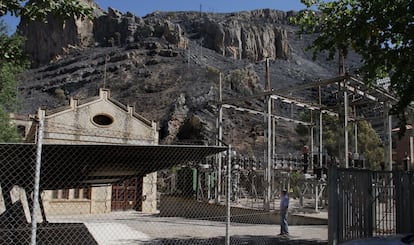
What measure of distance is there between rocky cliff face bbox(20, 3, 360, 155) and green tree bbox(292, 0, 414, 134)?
3895 cm

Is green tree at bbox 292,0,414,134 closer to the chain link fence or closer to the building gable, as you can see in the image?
the chain link fence

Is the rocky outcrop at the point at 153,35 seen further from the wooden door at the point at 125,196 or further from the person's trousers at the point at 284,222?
the person's trousers at the point at 284,222

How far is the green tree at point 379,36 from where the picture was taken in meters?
9.83

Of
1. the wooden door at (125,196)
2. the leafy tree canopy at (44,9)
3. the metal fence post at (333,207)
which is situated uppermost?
the leafy tree canopy at (44,9)

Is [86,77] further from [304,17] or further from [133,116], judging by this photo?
[304,17]

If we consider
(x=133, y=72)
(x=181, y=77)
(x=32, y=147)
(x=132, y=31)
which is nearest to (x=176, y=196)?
(x=32, y=147)

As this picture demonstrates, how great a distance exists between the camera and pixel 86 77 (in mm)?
94812

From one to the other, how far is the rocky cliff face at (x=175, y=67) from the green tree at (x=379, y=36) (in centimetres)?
3895

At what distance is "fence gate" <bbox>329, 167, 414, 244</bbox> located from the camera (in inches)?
370

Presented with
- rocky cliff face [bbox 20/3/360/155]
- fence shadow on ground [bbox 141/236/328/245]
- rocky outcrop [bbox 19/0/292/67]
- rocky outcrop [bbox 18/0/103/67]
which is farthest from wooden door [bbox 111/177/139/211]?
rocky outcrop [bbox 18/0/103/67]

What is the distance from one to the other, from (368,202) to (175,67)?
7908cm

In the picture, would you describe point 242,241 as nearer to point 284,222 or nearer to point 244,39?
point 284,222

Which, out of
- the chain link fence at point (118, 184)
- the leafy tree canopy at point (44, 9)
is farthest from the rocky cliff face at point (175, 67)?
the leafy tree canopy at point (44, 9)

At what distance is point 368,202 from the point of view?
10.5m
